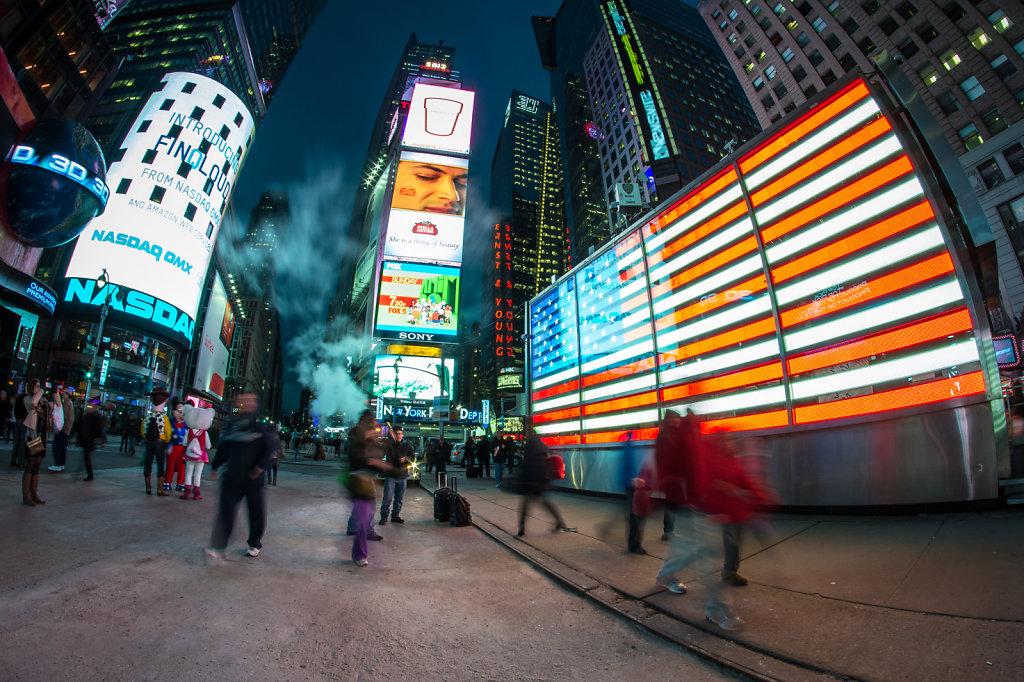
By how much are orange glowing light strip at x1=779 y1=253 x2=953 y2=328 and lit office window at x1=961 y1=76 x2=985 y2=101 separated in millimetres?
32311

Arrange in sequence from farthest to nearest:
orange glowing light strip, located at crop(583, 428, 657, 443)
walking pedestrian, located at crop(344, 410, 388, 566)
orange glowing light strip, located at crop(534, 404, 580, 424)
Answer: orange glowing light strip, located at crop(534, 404, 580, 424) < orange glowing light strip, located at crop(583, 428, 657, 443) < walking pedestrian, located at crop(344, 410, 388, 566)

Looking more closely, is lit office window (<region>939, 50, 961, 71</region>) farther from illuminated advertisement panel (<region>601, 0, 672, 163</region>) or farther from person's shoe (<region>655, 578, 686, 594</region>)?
person's shoe (<region>655, 578, 686, 594</region>)

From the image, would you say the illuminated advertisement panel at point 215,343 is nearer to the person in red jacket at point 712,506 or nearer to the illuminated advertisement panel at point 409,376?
the illuminated advertisement panel at point 409,376

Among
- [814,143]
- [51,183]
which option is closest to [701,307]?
[814,143]

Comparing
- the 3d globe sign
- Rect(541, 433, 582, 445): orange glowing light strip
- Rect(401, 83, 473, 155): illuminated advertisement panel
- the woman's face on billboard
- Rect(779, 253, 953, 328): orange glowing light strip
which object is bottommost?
Rect(541, 433, 582, 445): orange glowing light strip

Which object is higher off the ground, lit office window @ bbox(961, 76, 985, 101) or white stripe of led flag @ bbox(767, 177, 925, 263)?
lit office window @ bbox(961, 76, 985, 101)

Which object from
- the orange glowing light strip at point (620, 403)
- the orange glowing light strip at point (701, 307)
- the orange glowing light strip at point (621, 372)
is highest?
the orange glowing light strip at point (701, 307)

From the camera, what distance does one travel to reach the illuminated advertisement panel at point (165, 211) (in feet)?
113

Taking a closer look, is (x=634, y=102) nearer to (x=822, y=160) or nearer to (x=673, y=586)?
(x=822, y=160)

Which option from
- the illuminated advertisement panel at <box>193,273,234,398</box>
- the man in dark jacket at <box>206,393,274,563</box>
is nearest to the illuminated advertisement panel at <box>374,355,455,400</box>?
the illuminated advertisement panel at <box>193,273,234,398</box>

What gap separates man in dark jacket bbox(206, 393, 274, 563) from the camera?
177 inches

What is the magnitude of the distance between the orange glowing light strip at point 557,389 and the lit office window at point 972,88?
1296 inches

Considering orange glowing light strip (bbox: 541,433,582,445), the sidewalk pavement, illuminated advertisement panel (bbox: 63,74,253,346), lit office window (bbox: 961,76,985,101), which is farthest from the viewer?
illuminated advertisement panel (bbox: 63,74,253,346)

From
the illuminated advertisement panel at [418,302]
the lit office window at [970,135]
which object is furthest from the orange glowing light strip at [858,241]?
the illuminated advertisement panel at [418,302]
